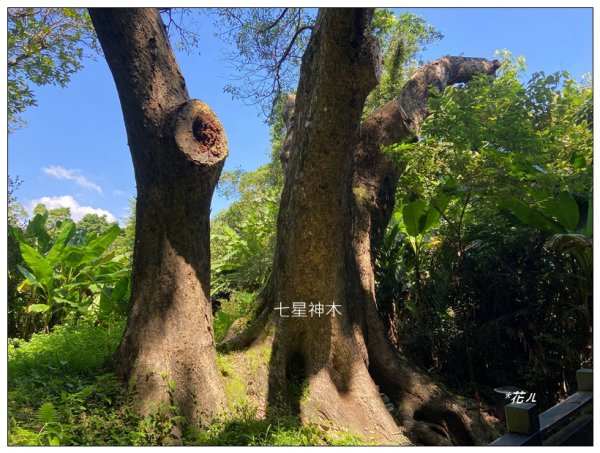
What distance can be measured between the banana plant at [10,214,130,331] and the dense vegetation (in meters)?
0.02

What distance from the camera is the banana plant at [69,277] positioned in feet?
14.8

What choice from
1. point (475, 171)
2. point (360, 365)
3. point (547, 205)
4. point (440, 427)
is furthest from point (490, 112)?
point (440, 427)

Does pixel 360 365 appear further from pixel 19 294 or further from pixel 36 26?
pixel 36 26

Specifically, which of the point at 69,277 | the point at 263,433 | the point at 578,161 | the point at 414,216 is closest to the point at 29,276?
the point at 69,277

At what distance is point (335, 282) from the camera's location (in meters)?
3.34

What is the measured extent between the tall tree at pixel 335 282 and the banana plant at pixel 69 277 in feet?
6.24

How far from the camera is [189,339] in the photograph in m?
2.89

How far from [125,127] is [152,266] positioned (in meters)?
0.92

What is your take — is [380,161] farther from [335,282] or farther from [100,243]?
[100,243]

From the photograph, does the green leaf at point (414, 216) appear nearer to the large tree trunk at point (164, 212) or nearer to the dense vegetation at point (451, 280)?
the dense vegetation at point (451, 280)

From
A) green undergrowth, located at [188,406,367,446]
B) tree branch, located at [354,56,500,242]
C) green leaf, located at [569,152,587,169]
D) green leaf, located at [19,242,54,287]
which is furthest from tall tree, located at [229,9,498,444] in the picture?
green leaf, located at [19,242,54,287]

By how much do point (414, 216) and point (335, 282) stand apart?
1592 mm

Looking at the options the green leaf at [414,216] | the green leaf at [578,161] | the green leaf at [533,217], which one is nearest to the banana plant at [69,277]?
the green leaf at [414,216]

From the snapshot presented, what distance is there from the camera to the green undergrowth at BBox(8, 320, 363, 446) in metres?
2.43
